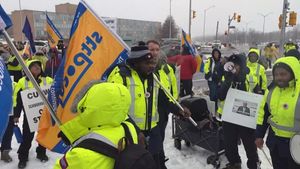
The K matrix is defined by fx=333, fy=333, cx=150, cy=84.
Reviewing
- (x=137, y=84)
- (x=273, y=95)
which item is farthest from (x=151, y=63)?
(x=273, y=95)

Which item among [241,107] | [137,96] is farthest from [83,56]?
[241,107]

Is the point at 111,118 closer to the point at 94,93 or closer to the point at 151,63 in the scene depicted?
the point at 94,93

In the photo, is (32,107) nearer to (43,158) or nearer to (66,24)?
(43,158)

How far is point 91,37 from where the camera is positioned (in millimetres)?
3682

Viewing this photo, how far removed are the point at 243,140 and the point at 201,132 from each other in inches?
36.1

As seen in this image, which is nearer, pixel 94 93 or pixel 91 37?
pixel 94 93

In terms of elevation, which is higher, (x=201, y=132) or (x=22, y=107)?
(x=22, y=107)

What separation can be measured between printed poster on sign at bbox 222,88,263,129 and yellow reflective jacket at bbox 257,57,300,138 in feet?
2.91

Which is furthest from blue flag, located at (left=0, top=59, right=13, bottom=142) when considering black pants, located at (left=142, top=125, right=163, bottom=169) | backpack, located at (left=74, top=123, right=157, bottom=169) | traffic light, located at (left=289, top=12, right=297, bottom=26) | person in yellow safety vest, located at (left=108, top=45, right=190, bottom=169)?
traffic light, located at (left=289, top=12, right=297, bottom=26)

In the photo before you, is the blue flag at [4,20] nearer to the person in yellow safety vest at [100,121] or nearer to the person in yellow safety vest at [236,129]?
the person in yellow safety vest at [100,121]

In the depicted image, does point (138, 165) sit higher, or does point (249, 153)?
point (138, 165)

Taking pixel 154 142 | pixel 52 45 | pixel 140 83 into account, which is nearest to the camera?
pixel 140 83

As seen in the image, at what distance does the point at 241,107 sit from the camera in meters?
4.76

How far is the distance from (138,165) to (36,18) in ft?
283
